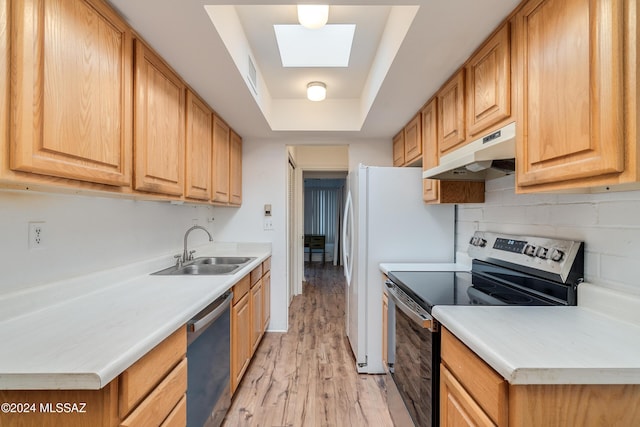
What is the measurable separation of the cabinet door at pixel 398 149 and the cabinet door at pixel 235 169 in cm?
167

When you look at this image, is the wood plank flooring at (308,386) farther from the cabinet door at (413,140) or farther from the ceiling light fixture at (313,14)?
the ceiling light fixture at (313,14)

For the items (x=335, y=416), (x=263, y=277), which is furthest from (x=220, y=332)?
(x=263, y=277)

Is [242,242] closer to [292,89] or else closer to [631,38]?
[292,89]

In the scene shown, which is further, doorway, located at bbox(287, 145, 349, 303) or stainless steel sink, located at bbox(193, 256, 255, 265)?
doorway, located at bbox(287, 145, 349, 303)

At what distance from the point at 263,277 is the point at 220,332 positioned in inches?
46.9

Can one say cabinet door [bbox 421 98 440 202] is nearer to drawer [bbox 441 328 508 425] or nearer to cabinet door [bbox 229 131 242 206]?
drawer [bbox 441 328 508 425]

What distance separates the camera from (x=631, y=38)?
0.78 meters

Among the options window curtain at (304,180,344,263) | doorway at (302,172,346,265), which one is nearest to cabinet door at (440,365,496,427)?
doorway at (302,172,346,265)

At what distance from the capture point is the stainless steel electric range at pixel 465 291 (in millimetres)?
1223

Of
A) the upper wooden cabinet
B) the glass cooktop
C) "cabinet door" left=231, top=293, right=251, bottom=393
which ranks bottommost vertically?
"cabinet door" left=231, top=293, right=251, bottom=393

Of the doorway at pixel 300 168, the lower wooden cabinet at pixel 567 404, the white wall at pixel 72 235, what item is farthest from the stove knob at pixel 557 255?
the doorway at pixel 300 168

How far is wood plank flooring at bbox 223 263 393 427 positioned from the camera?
180 cm

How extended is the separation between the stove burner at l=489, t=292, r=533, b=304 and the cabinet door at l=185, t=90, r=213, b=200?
187cm

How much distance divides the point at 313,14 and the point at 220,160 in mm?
1394
